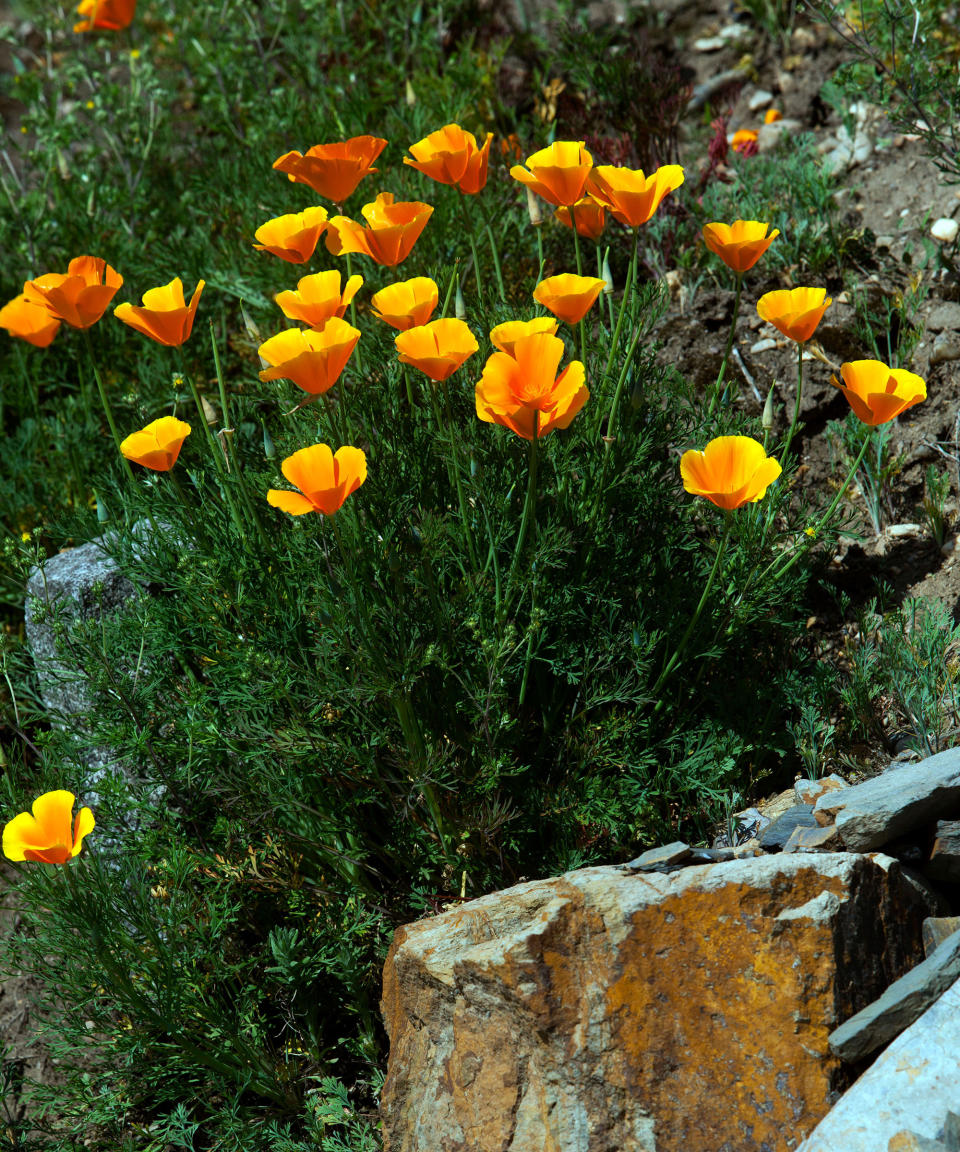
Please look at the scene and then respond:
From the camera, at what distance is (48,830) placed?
1.94 metres

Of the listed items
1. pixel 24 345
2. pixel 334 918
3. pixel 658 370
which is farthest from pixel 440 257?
pixel 334 918

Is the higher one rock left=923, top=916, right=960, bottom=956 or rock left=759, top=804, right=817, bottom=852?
rock left=923, top=916, right=960, bottom=956

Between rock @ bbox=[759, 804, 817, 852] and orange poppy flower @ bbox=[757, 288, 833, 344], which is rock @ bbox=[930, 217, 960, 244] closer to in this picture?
orange poppy flower @ bbox=[757, 288, 833, 344]

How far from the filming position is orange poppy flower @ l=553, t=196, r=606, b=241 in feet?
7.79

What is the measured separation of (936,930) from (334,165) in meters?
2.11

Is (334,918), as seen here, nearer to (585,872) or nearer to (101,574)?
(585,872)

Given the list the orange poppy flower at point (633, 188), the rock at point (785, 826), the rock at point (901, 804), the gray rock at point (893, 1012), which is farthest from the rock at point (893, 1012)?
the orange poppy flower at point (633, 188)

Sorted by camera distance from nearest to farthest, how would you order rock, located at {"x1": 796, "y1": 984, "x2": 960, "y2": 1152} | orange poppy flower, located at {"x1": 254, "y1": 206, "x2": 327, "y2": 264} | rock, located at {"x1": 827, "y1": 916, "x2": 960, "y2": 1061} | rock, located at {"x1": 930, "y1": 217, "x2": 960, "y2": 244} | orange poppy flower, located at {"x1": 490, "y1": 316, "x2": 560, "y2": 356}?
1. rock, located at {"x1": 796, "y1": 984, "x2": 960, "y2": 1152}
2. rock, located at {"x1": 827, "y1": 916, "x2": 960, "y2": 1061}
3. orange poppy flower, located at {"x1": 490, "y1": 316, "x2": 560, "y2": 356}
4. orange poppy flower, located at {"x1": 254, "y1": 206, "x2": 327, "y2": 264}
5. rock, located at {"x1": 930, "y1": 217, "x2": 960, "y2": 244}

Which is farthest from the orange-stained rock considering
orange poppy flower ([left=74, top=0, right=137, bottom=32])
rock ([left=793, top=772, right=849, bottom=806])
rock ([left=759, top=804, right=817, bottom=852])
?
orange poppy flower ([left=74, top=0, right=137, bottom=32])

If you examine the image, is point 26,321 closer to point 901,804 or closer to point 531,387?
point 531,387

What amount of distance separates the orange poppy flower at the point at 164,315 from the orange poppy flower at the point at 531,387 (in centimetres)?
75

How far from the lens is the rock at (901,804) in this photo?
1.96m

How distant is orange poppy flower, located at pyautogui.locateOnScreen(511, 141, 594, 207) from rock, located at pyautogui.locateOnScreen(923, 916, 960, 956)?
1639mm

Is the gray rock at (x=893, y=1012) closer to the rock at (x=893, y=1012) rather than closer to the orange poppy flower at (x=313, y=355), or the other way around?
the rock at (x=893, y=1012)
